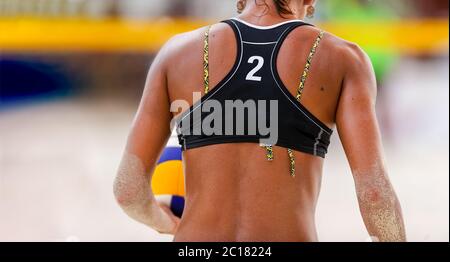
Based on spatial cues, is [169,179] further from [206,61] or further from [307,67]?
[307,67]

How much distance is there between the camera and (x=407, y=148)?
6312mm

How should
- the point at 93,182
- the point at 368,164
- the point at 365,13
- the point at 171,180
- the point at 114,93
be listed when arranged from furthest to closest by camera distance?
1. the point at 114,93
2. the point at 365,13
3. the point at 93,182
4. the point at 171,180
5. the point at 368,164

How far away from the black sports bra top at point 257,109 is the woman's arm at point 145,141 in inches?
3.3

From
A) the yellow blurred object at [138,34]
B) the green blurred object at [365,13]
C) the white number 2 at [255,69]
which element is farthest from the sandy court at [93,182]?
the white number 2 at [255,69]

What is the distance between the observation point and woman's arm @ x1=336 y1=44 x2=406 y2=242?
193 cm

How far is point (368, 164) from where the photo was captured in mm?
1931

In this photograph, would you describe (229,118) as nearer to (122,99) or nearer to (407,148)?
(407,148)

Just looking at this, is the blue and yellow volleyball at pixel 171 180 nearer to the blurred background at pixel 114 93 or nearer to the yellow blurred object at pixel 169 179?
the yellow blurred object at pixel 169 179

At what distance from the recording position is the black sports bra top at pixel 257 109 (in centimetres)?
195

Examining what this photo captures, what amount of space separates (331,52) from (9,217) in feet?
10.1

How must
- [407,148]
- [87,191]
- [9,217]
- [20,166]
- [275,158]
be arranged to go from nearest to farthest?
1. [275,158]
2. [9,217]
3. [87,191]
4. [20,166]
5. [407,148]

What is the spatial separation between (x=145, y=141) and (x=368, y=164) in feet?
1.87

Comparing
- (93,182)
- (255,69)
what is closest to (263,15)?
(255,69)

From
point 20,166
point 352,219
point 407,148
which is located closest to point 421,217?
point 352,219
